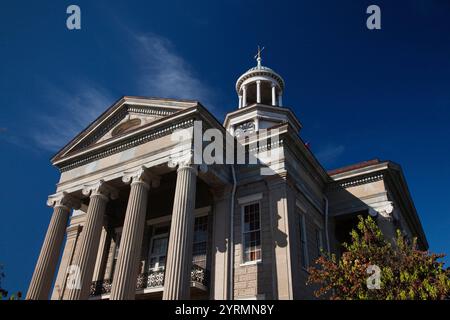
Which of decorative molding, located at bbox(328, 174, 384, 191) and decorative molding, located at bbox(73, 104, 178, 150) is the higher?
decorative molding, located at bbox(73, 104, 178, 150)

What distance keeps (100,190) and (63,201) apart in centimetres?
243

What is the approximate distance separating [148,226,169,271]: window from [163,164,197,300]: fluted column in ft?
17.2

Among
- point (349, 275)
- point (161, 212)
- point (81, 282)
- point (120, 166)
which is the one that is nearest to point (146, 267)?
point (161, 212)

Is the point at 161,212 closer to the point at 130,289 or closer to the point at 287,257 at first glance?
the point at 130,289

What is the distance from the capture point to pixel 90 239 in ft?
52.1

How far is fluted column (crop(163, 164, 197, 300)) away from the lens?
479 inches

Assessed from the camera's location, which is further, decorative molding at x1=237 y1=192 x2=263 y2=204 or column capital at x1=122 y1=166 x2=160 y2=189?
decorative molding at x1=237 y1=192 x2=263 y2=204

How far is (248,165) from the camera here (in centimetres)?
1750

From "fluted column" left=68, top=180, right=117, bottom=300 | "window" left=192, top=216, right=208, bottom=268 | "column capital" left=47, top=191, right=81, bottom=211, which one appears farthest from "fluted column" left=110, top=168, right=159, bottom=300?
"column capital" left=47, top=191, right=81, bottom=211

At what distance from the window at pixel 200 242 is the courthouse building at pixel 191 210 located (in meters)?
0.05

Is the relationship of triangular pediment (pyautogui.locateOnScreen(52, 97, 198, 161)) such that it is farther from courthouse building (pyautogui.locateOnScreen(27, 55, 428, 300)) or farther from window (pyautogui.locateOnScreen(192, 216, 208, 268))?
window (pyautogui.locateOnScreen(192, 216, 208, 268))

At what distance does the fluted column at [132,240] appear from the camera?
13.3 meters

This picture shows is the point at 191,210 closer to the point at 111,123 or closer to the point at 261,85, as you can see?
the point at 111,123

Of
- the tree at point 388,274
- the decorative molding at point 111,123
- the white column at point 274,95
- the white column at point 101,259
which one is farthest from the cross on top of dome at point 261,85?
the tree at point 388,274
